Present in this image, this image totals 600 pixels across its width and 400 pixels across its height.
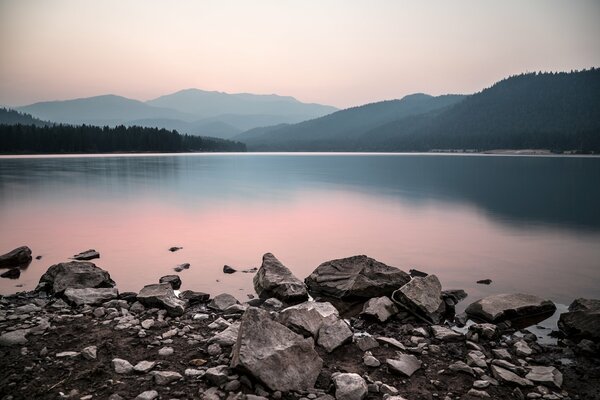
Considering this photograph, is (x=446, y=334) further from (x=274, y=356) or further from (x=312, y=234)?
(x=312, y=234)

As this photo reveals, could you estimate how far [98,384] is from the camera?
224 inches

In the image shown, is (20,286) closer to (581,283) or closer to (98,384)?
(98,384)

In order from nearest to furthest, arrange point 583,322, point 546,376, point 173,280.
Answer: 1. point 546,376
2. point 583,322
3. point 173,280

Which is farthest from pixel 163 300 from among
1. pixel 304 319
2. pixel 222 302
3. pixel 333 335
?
pixel 333 335

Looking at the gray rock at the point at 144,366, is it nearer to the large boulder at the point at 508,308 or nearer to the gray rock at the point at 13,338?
the gray rock at the point at 13,338

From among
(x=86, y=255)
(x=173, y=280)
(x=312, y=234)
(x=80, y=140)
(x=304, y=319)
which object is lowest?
(x=312, y=234)

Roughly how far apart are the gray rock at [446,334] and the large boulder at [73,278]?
27.5 ft

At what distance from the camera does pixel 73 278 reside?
1014cm

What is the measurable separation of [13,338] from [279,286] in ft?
18.4

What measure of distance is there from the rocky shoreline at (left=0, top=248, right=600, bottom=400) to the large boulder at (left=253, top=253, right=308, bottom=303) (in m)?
0.04

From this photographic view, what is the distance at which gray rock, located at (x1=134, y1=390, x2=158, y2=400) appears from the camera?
530cm

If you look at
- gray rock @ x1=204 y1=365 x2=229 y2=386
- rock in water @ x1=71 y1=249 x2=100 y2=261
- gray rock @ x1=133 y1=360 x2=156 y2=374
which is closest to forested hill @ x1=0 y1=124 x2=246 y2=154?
rock in water @ x1=71 y1=249 x2=100 y2=261

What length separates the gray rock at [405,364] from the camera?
6.32m

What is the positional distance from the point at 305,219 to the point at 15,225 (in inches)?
651
